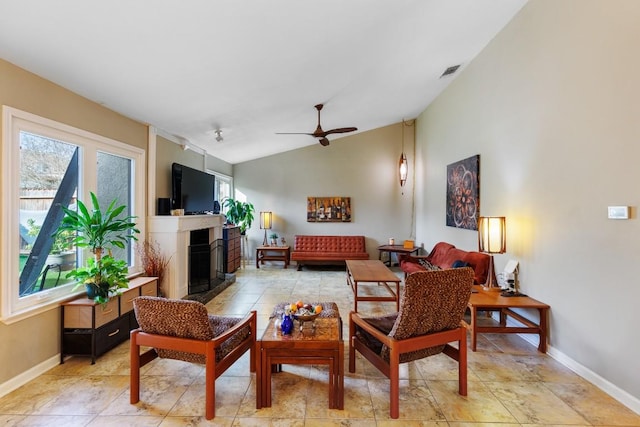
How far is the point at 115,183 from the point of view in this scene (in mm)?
3568

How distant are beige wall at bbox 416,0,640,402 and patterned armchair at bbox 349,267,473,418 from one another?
114 centimetres

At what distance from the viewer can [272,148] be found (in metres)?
6.91

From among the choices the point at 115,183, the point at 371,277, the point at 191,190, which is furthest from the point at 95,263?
the point at 371,277

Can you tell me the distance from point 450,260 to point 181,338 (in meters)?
3.95

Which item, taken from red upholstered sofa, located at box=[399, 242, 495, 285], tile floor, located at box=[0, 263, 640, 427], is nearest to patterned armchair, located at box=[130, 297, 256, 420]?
tile floor, located at box=[0, 263, 640, 427]

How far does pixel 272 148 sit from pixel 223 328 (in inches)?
203

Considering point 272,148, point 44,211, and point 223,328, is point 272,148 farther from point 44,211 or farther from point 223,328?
point 223,328

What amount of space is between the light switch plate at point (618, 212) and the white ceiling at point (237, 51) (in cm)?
232

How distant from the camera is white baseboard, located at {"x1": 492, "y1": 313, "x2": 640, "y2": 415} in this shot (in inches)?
80.5

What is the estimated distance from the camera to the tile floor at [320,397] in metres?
1.92

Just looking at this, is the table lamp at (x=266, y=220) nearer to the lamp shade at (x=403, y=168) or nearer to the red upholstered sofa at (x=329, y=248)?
the red upholstered sofa at (x=329, y=248)

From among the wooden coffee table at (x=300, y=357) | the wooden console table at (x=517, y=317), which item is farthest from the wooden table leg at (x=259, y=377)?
the wooden console table at (x=517, y=317)

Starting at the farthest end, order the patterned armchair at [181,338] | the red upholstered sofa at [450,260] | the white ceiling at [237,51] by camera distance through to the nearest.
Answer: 1. the red upholstered sofa at [450,260]
2. the white ceiling at [237,51]
3. the patterned armchair at [181,338]

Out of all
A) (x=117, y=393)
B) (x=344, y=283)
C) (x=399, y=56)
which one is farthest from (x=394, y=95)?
(x=117, y=393)
